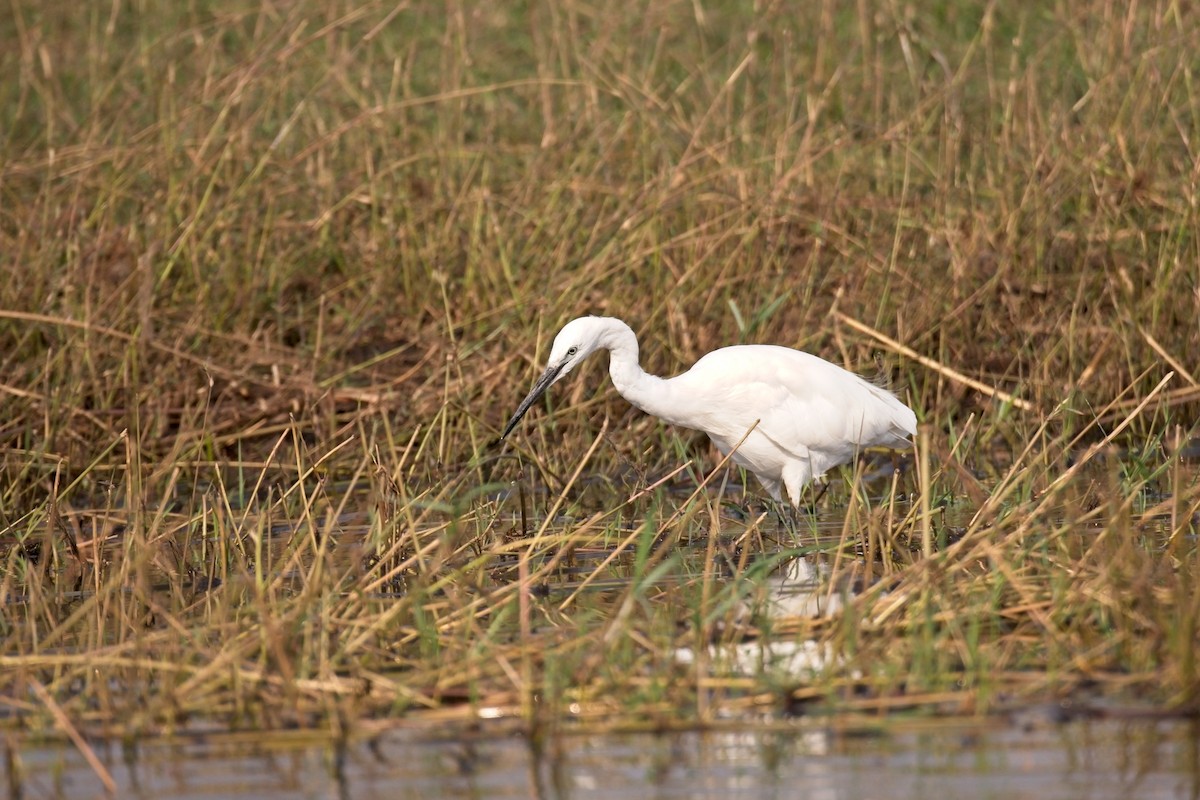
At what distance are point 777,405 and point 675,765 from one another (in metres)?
2.69

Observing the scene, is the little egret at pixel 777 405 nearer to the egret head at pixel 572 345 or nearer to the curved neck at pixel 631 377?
the curved neck at pixel 631 377

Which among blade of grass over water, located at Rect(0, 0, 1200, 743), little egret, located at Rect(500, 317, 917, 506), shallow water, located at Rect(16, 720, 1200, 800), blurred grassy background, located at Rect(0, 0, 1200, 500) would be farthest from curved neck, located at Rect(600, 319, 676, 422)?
shallow water, located at Rect(16, 720, 1200, 800)

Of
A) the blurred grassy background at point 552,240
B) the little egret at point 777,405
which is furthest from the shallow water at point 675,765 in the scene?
the blurred grassy background at point 552,240

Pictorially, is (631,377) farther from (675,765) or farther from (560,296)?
(675,765)

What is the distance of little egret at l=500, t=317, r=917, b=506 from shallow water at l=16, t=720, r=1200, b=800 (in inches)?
→ 94.7

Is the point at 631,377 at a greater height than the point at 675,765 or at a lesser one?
greater

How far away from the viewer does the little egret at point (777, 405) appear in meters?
5.96

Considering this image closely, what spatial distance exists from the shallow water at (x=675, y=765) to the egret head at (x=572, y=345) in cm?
209

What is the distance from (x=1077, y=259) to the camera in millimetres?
7258

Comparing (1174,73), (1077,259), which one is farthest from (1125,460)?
(1174,73)

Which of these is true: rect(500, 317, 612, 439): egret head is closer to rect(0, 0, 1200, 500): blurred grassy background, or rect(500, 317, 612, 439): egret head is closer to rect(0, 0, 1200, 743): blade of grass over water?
rect(0, 0, 1200, 743): blade of grass over water

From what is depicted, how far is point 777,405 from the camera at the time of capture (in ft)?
19.8

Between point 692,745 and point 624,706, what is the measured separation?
0.59ft

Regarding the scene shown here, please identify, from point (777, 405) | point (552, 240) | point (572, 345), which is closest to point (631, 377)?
point (572, 345)
